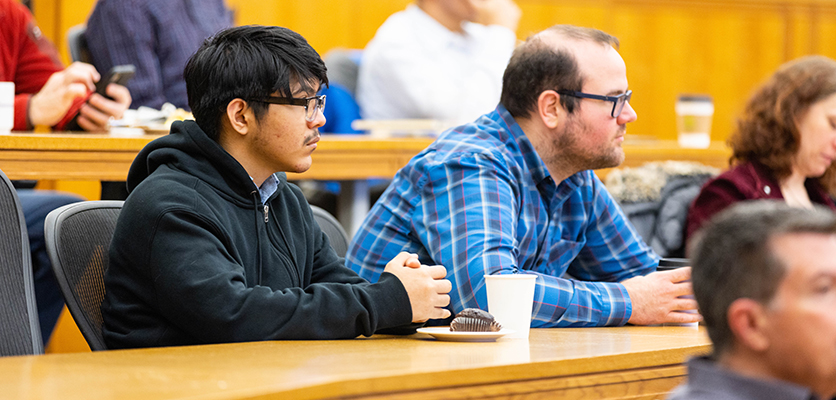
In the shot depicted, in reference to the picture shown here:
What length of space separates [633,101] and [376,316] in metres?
4.65

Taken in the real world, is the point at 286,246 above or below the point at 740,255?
below

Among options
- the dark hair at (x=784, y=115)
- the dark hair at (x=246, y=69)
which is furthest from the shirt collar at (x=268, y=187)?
the dark hair at (x=784, y=115)

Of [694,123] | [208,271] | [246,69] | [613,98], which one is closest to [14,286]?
[208,271]

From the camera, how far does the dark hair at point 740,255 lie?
0.92 metres

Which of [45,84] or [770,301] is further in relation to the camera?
[45,84]

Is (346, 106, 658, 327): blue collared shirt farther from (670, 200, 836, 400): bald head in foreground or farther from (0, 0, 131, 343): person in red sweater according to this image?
(0, 0, 131, 343): person in red sweater

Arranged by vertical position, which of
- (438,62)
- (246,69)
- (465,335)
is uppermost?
(246,69)

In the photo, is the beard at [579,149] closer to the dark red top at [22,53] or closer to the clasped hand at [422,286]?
the clasped hand at [422,286]

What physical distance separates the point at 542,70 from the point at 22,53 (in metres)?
1.62

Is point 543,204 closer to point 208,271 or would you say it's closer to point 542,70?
point 542,70

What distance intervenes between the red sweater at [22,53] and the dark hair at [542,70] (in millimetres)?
1453

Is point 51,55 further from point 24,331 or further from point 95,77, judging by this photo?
point 24,331

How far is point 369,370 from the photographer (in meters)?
1.10

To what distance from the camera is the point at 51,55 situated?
112 inches
